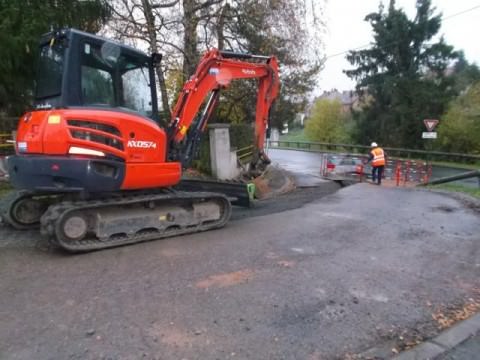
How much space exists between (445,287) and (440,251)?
61.5 inches

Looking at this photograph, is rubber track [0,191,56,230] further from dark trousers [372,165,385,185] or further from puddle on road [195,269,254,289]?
dark trousers [372,165,385,185]

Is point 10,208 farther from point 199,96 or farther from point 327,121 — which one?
point 327,121

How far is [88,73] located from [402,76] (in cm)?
3300

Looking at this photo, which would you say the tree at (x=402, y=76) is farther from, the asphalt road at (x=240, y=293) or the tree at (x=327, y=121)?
the asphalt road at (x=240, y=293)

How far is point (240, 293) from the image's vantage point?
4.39 meters

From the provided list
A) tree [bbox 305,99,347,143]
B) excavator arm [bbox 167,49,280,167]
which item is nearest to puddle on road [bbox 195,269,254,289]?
excavator arm [bbox 167,49,280,167]

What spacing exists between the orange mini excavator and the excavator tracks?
15 millimetres

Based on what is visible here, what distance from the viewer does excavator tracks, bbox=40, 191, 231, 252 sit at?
556 centimetres

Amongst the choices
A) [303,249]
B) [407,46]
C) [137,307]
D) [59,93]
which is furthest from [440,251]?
[407,46]

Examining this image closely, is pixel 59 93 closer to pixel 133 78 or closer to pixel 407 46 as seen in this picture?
pixel 133 78

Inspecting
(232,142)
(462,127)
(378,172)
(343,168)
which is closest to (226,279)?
(378,172)

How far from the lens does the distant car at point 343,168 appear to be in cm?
1769

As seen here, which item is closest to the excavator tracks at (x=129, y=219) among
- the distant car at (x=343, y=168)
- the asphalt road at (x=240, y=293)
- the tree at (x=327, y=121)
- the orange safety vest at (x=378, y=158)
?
the asphalt road at (x=240, y=293)

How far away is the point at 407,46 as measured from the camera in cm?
3475
